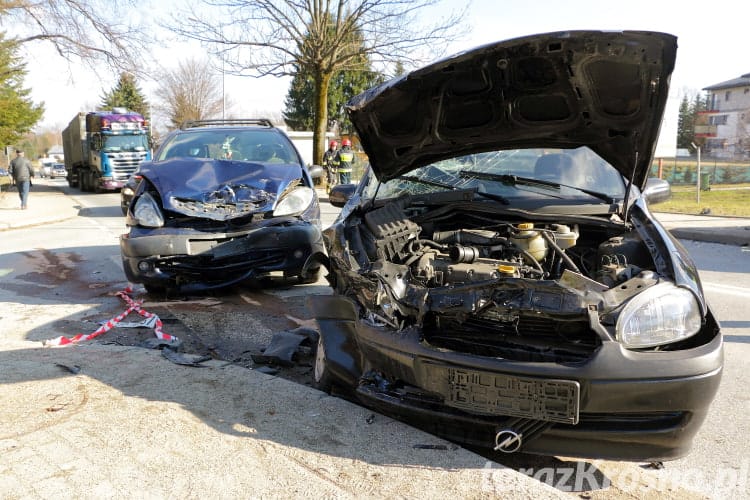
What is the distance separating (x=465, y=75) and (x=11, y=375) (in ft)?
11.0

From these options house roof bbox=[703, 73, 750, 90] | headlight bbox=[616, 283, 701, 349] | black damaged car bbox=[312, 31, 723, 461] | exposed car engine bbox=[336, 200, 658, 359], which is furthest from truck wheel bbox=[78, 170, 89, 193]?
house roof bbox=[703, 73, 750, 90]

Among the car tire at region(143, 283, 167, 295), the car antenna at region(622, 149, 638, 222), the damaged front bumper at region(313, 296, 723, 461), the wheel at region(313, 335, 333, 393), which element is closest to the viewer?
the damaged front bumper at region(313, 296, 723, 461)

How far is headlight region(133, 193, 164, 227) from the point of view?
5758 mm

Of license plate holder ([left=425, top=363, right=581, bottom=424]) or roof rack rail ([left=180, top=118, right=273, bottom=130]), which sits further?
roof rack rail ([left=180, top=118, right=273, bottom=130])

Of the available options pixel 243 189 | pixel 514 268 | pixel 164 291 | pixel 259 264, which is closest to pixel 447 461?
pixel 514 268

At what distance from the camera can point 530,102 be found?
3.96m

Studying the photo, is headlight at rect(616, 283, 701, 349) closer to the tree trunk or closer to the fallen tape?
the fallen tape

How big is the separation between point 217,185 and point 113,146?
2292 cm

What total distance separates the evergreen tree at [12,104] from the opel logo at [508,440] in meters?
24.9

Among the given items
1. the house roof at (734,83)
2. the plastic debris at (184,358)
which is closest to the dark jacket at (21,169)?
the plastic debris at (184,358)

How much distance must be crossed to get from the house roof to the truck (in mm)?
70634

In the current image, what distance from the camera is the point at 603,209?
148 inches

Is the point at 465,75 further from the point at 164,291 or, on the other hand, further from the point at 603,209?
the point at 164,291

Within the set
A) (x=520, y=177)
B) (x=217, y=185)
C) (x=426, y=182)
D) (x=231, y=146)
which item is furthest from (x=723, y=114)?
(x=426, y=182)
